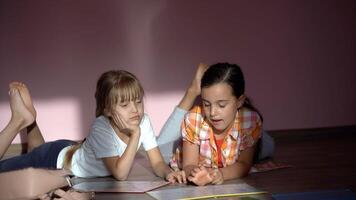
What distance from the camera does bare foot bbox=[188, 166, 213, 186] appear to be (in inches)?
67.2

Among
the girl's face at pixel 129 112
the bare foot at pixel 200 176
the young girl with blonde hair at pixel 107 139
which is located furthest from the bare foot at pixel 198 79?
the bare foot at pixel 200 176

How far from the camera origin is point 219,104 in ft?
5.80

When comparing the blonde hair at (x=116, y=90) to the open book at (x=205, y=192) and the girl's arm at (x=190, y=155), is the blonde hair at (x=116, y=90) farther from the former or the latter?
the open book at (x=205, y=192)

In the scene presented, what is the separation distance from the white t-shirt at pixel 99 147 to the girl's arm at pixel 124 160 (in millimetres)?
25

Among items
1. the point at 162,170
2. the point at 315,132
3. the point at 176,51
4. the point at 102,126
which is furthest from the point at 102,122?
the point at 315,132

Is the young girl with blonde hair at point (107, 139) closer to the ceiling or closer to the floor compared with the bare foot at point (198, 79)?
closer to the floor

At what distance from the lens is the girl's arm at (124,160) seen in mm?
1770

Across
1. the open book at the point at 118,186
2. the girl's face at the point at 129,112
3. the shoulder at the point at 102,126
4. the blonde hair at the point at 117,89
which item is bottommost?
the open book at the point at 118,186

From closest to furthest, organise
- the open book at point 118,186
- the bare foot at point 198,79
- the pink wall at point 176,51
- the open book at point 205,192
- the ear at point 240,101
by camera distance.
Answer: the open book at point 205,192, the open book at point 118,186, the ear at point 240,101, the bare foot at point 198,79, the pink wall at point 176,51

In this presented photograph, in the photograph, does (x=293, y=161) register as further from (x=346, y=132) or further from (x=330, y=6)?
(x=330, y=6)

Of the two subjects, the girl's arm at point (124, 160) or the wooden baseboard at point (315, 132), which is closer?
the girl's arm at point (124, 160)

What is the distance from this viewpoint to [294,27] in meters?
2.54

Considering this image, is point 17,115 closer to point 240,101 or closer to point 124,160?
point 124,160

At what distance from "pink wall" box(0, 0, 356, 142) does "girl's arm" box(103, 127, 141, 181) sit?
24.5 inches
